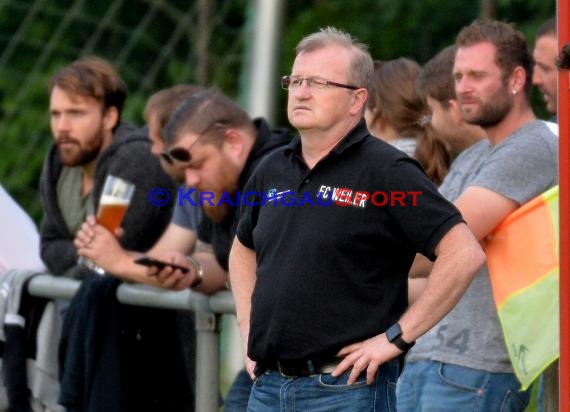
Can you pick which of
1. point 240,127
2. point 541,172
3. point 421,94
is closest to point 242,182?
Answer: point 240,127

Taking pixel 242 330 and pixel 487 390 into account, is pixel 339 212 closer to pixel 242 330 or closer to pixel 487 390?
pixel 242 330

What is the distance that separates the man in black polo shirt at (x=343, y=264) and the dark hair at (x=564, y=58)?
0.62 metres

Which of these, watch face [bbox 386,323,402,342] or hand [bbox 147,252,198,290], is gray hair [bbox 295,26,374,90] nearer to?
watch face [bbox 386,323,402,342]

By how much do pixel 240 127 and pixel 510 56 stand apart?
93 centimetres

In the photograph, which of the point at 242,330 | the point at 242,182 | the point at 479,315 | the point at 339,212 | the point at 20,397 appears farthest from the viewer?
the point at 20,397

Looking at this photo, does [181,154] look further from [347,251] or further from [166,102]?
[347,251]

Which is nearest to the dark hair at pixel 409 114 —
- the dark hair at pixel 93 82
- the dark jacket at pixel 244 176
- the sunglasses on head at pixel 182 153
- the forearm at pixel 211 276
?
the dark jacket at pixel 244 176

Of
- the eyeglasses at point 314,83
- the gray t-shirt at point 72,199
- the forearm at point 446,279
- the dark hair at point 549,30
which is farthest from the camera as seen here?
the gray t-shirt at point 72,199

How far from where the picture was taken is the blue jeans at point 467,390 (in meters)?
4.38

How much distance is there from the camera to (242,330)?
13.7 ft

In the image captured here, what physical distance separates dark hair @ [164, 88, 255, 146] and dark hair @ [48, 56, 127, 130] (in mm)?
1109

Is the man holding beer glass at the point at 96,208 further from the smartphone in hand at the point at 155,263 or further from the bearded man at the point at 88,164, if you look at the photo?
the smartphone in hand at the point at 155,263

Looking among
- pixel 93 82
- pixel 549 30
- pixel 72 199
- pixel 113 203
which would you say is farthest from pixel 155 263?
pixel 549 30

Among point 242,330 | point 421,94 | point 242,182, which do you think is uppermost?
point 421,94
